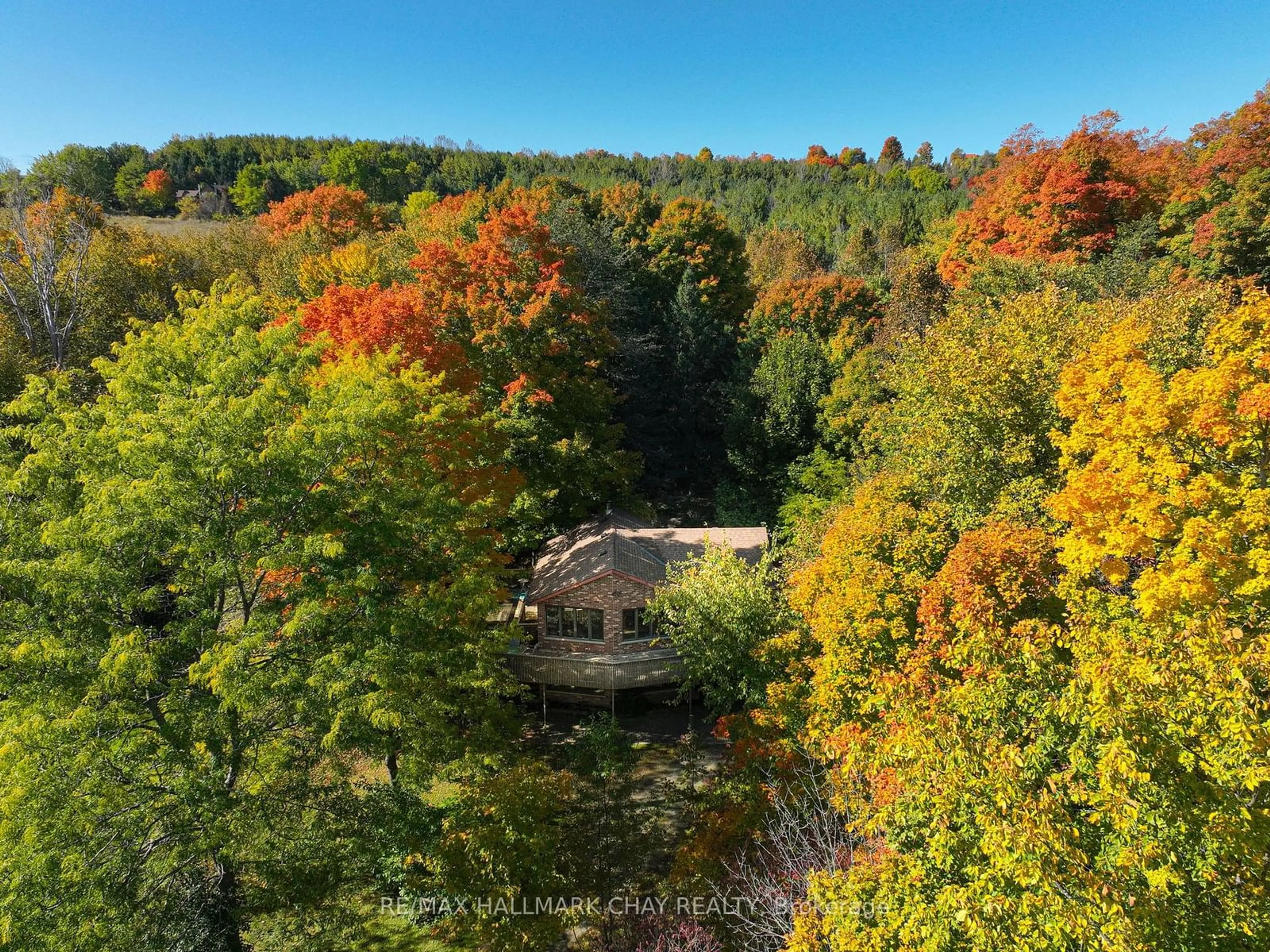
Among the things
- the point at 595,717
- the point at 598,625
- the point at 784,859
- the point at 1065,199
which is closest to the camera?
the point at 784,859

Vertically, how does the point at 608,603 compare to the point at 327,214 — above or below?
below

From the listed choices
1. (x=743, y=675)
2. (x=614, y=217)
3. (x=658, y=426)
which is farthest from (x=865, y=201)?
(x=743, y=675)

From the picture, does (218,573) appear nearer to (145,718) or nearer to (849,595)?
(145,718)

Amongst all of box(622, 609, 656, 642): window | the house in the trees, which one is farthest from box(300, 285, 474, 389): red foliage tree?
box(622, 609, 656, 642): window

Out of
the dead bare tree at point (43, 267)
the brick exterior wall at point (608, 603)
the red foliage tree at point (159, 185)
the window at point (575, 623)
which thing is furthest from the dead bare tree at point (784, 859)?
the red foliage tree at point (159, 185)

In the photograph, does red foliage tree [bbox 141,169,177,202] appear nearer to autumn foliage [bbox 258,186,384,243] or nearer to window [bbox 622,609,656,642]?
autumn foliage [bbox 258,186,384,243]

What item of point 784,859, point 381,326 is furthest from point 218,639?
point 784,859

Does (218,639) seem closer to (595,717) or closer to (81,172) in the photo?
(595,717)

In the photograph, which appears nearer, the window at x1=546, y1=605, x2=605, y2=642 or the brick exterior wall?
the brick exterior wall
